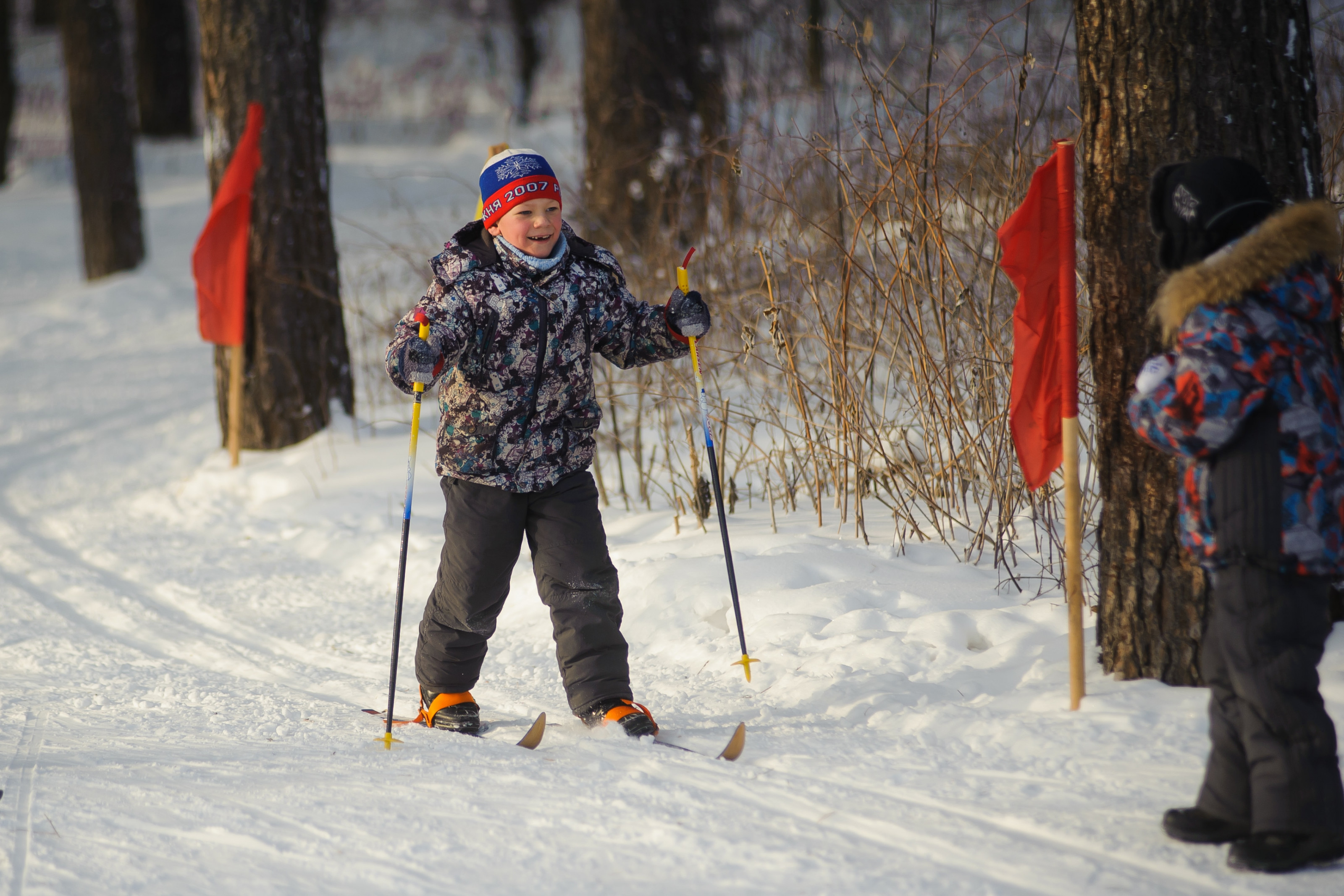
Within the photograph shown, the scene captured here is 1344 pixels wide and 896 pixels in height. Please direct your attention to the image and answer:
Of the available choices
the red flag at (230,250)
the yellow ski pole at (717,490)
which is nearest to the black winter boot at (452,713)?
the yellow ski pole at (717,490)

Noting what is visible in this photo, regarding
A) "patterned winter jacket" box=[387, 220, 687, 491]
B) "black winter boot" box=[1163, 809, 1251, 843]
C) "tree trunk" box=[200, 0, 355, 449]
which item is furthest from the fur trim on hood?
"tree trunk" box=[200, 0, 355, 449]

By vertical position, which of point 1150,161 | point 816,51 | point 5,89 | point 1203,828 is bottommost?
point 1203,828

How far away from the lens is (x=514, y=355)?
3303mm

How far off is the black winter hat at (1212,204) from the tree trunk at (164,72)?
21935 millimetres

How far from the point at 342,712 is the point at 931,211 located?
107 inches

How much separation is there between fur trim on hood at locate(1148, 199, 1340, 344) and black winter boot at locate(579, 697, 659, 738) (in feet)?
5.91

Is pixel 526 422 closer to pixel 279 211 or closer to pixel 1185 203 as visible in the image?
pixel 1185 203

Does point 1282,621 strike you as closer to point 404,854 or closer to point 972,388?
point 404,854

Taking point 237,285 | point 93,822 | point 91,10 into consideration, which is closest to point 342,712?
point 93,822

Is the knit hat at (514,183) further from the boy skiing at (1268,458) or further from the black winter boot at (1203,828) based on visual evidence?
the black winter boot at (1203,828)

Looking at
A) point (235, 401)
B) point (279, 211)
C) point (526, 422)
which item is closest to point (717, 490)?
point (526, 422)

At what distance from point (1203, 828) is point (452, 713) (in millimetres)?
2098

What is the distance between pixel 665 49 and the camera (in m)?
9.95

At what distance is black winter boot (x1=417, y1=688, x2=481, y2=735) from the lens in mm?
3488
